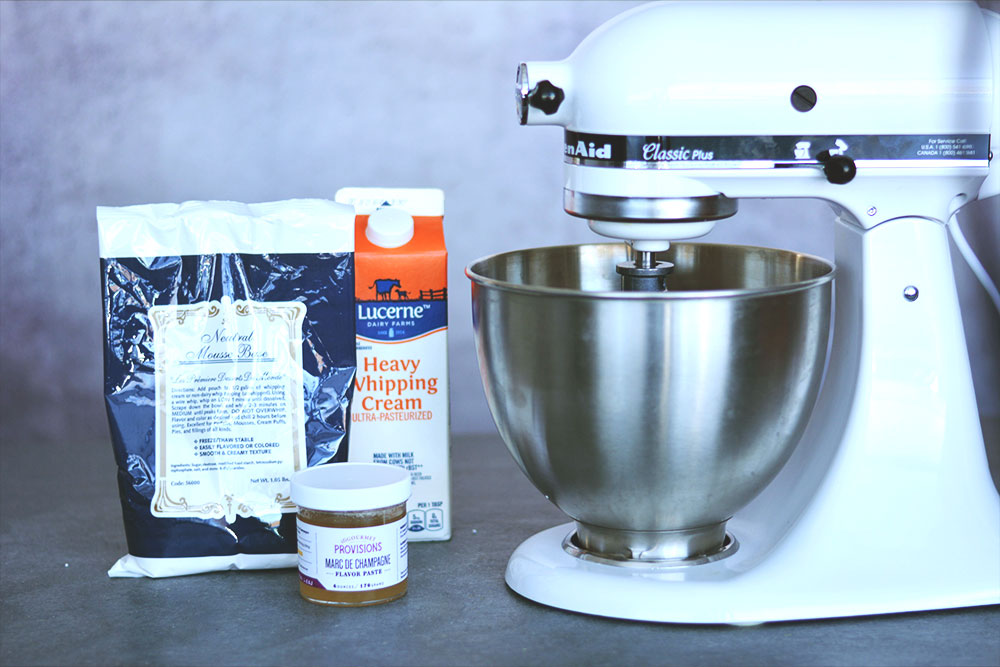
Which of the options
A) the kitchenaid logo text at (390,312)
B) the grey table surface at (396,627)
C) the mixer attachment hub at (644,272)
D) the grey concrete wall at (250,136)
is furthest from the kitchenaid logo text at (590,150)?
the grey concrete wall at (250,136)

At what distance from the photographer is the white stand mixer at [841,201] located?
0.93 meters

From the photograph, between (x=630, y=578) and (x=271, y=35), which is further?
(x=271, y=35)

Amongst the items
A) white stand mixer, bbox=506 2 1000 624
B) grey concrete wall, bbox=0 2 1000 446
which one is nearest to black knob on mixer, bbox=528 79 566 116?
white stand mixer, bbox=506 2 1000 624

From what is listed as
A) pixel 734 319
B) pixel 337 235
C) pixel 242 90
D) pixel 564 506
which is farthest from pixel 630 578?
pixel 242 90

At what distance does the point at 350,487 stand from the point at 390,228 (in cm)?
23

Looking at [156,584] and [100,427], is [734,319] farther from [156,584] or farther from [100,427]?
[100,427]

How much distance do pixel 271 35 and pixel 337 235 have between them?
574 mm

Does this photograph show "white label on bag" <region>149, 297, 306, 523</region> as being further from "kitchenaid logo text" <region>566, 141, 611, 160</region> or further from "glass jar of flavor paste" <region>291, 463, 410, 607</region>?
"kitchenaid logo text" <region>566, 141, 611, 160</region>

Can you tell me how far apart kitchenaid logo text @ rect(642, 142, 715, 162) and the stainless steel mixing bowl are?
0.31ft

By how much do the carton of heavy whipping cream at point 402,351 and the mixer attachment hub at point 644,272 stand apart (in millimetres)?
154

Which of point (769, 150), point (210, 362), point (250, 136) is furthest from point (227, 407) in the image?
point (250, 136)

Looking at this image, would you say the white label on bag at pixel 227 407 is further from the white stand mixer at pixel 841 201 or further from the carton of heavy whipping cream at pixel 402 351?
the white stand mixer at pixel 841 201

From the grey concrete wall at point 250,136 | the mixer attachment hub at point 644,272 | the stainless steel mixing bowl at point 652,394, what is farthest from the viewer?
the grey concrete wall at point 250,136

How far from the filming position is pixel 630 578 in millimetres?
986
